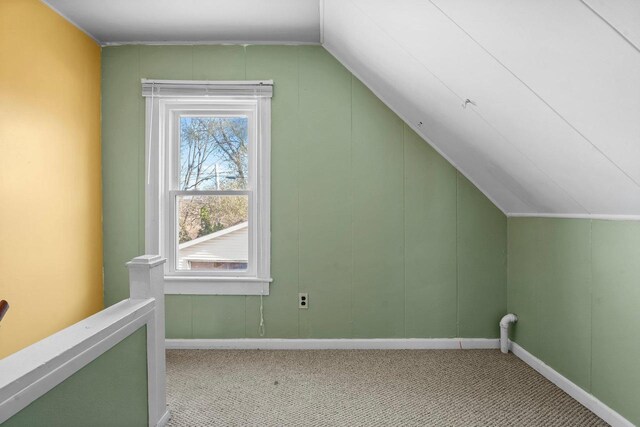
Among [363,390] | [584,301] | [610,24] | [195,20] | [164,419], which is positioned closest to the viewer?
[610,24]

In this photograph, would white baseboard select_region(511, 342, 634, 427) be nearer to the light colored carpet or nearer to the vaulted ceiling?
the light colored carpet

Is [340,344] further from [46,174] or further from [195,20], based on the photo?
[195,20]

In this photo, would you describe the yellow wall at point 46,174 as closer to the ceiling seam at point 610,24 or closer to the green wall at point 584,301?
the ceiling seam at point 610,24

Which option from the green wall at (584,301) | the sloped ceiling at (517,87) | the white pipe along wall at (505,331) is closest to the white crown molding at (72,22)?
the sloped ceiling at (517,87)

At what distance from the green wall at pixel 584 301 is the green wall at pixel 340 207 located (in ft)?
1.05

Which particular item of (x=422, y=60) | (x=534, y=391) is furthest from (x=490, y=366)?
(x=422, y=60)

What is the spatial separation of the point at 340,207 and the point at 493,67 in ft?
5.22

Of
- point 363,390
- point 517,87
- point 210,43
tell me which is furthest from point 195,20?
point 363,390

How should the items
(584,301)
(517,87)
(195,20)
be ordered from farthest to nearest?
(195,20) < (584,301) < (517,87)

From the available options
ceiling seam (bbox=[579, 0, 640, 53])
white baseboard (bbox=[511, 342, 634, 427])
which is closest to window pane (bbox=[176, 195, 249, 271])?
white baseboard (bbox=[511, 342, 634, 427])

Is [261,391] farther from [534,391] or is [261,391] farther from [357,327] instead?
[534,391]

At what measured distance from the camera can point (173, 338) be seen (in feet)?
10.3

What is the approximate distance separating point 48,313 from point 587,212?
3.13 meters

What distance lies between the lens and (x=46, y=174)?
2.56 m
